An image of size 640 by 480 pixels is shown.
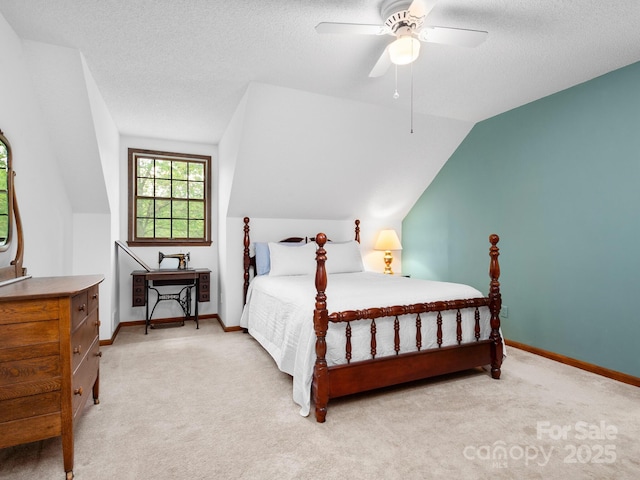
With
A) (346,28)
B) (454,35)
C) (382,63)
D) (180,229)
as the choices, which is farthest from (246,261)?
(454,35)

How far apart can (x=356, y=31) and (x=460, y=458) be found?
2.41 metres

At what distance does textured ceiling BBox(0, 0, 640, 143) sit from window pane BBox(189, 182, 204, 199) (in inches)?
50.3

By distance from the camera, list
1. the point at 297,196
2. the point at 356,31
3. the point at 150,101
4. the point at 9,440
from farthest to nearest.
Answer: the point at 297,196
the point at 150,101
the point at 356,31
the point at 9,440

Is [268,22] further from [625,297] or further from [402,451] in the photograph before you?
[625,297]

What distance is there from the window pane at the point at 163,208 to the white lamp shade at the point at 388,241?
9.52ft

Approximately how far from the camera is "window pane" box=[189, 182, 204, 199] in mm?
4848

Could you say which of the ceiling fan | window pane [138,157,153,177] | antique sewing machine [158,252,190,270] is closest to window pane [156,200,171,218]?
window pane [138,157,153,177]

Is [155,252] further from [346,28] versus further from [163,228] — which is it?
[346,28]

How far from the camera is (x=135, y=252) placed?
4.50m

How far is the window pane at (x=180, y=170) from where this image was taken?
4.77m

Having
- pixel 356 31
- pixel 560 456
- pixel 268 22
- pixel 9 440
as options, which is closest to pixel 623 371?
pixel 560 456

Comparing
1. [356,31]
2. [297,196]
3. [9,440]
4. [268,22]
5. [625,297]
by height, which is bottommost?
[9,440]

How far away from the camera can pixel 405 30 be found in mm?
2113

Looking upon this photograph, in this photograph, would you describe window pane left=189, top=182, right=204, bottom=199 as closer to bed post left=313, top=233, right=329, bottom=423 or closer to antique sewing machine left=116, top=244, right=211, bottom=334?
antique sewing machine left=116, top=244, right=211, bottom=334
